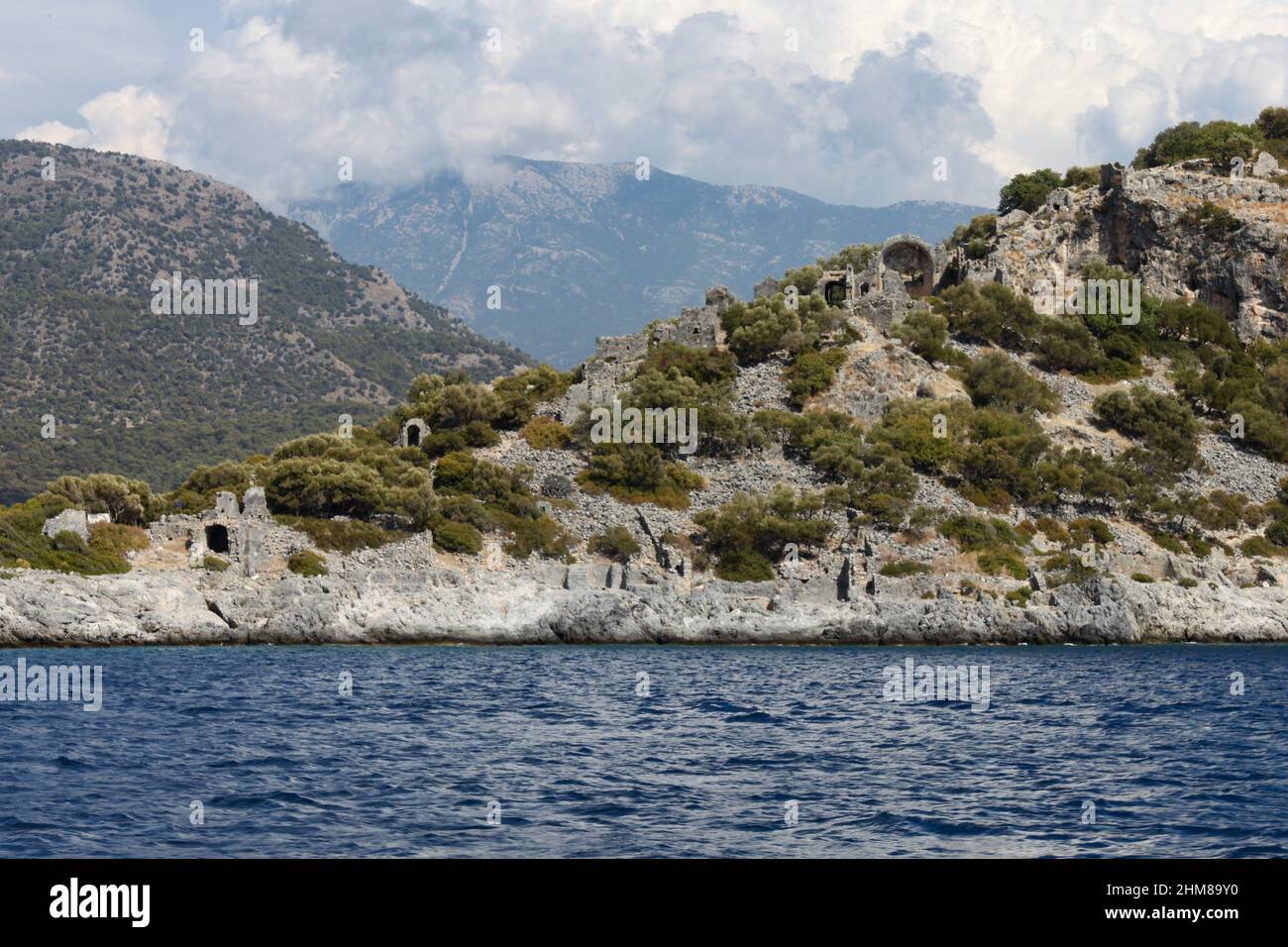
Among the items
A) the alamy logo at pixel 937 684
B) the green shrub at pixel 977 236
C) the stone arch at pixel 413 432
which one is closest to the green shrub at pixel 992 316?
the green shrub at pixel 977 236

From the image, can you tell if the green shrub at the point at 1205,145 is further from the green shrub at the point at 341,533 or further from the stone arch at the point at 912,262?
the green shrub at the point at 341,533

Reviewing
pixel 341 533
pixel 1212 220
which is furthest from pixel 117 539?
pixel 1212 220

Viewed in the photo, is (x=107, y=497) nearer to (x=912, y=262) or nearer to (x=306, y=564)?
(x=306, y=564)

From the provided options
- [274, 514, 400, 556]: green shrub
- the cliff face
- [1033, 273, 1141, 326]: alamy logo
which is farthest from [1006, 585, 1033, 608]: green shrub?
the cliff face

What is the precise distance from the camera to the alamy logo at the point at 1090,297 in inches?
3078

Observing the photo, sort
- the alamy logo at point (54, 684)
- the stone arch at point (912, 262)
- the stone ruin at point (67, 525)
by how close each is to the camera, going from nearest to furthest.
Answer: the alamy logo at point (54, 684)
the stone ruin at point (67, 525)
the stone arch at point (912, 262)

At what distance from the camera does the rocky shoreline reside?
162ft

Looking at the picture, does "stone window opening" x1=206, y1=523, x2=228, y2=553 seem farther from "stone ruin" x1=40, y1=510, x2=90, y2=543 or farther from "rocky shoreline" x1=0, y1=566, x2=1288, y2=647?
"stone ruin" x1=40, y1=510, x2=90, y2=543

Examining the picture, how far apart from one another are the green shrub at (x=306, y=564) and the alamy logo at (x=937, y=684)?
2223 cm

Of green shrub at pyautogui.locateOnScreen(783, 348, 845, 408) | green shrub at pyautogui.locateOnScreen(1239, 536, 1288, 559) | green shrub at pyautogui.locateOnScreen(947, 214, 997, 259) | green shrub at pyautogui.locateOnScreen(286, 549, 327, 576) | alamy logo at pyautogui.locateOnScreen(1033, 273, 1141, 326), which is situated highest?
green shrub at pyautogui.locateOnScreen(947, 214, 997, 259)

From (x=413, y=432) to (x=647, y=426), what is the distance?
38.9ft

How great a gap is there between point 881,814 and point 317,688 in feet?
61.3

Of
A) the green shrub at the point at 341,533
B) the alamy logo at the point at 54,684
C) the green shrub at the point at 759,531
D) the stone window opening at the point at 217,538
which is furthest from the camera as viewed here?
the green shrub at the point at 759,531

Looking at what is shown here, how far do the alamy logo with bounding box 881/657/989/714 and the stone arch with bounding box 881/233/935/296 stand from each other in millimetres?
42197
